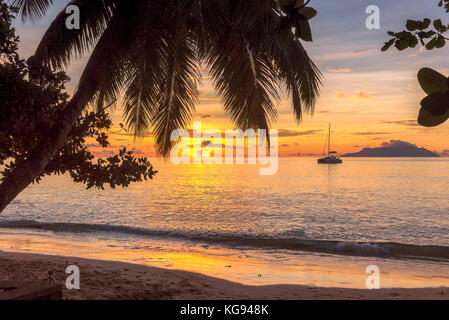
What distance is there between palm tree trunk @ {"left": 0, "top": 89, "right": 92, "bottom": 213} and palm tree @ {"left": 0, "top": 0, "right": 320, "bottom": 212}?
14 millimetres

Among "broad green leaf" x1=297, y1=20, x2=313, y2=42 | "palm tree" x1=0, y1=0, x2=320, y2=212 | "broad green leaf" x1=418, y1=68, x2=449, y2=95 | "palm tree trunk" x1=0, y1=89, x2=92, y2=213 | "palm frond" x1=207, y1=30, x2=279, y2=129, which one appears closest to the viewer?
"broad green leaf" x1=418, y1=68, x2=449, y2=95

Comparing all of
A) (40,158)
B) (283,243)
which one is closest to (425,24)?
(40,158)

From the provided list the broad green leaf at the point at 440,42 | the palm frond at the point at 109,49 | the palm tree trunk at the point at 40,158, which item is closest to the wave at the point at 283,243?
the palm frond at the point at 109,49

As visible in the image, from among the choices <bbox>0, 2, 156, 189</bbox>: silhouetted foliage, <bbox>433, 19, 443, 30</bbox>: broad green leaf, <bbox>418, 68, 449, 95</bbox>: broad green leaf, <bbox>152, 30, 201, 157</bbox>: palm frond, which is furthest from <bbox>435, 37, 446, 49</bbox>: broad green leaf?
<bbox>152, 30, 201, 157</bbox>: palm frond

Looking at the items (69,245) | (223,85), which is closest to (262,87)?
(223,85)

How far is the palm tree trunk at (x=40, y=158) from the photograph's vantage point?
232 inches

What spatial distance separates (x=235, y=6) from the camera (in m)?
7.29

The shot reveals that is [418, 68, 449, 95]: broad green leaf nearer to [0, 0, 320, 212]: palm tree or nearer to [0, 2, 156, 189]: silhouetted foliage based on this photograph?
[0, 0, 320, 212]: palm tree

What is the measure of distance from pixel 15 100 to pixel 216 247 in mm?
12936

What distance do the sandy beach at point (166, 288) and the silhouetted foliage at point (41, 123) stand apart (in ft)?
8.47

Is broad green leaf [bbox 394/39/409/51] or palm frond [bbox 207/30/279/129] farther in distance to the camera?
palm frond [bbox 207/30/279/129]

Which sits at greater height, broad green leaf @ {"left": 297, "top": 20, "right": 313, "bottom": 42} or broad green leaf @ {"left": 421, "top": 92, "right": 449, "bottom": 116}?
broad green leaf @ {"left": 297, "top": 20, "right": 313, "bottom": 42}

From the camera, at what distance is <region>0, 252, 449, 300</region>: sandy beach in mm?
8758

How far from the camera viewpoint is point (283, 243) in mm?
19094
